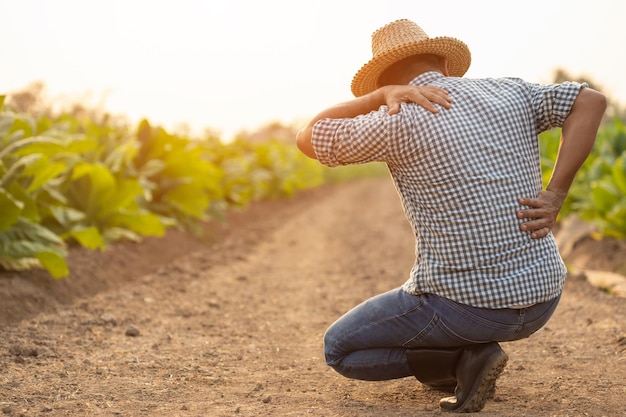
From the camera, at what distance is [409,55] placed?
298 centimetres

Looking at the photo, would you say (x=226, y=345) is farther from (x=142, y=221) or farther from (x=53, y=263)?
(x=142, y=221)

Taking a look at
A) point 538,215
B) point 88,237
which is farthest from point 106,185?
point 538,215

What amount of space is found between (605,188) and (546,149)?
347 centimetres

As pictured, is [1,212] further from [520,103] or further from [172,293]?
[520,103]

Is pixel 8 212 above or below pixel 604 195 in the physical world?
above

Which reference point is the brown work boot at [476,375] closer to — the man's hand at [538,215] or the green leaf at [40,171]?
A: the man's hand at [538,215]

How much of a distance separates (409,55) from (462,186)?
62 centimetres

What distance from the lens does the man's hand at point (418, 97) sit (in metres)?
2.76

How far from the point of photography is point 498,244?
2.77m

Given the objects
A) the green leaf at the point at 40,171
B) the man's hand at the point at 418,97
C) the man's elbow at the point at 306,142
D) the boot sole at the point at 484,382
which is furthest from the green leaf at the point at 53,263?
the boot sole at the point at 484,382

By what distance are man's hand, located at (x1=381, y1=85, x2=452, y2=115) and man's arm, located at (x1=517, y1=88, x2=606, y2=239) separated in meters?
0.50

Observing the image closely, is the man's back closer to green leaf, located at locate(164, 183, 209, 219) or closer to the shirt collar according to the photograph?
the shirt collar

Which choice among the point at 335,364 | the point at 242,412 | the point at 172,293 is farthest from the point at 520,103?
the point at 172,293

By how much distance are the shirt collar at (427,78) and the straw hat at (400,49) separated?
95 mm
